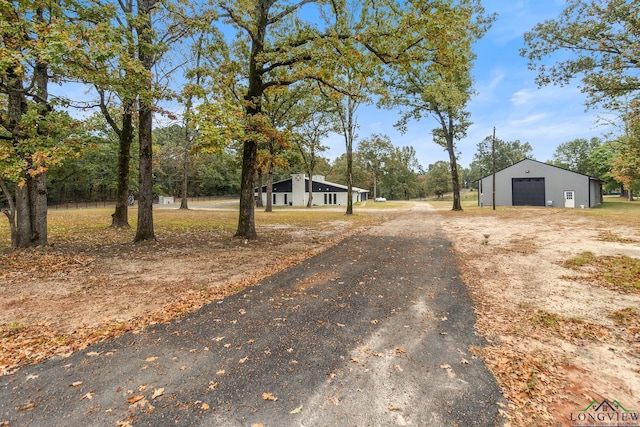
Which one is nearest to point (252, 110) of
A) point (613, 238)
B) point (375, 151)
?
point (613, 238)

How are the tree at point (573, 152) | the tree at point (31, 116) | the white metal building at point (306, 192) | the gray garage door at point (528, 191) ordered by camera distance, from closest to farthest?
the tree at point (31, 116)
the gray garage door at point (528, 191)
the white metal building at point (306, 192)
the tree at point (573, 152)

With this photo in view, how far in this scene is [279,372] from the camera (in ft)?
10.2

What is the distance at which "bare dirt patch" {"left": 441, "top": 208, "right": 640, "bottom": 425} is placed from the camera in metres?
2.77

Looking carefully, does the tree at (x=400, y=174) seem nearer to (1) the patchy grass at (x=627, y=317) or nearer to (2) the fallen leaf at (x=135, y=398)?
(1) the patchy grass at (x=627, y=317)

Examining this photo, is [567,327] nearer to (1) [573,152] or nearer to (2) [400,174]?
(2) [400,174]

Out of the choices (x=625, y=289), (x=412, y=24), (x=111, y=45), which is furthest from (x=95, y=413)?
(x=412, y=24)

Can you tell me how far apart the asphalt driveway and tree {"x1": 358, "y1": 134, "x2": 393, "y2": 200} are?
195ft

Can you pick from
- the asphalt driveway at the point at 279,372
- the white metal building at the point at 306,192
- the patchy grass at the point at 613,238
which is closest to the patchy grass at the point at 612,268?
the patchy grass at the point at 613,238

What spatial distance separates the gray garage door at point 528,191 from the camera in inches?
1310

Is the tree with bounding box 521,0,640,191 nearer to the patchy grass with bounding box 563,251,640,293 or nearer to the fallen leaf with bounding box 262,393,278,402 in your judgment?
the patchy grass with bounding box 563,251,640,293

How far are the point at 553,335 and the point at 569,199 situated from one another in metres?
36.5

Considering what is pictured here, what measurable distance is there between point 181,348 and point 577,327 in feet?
17.7

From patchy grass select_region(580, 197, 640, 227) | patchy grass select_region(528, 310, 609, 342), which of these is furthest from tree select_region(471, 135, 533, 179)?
patchy grass select_region(528, 310, 609, 342)

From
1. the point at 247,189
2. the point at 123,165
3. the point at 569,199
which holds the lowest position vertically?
the point at 569,199
